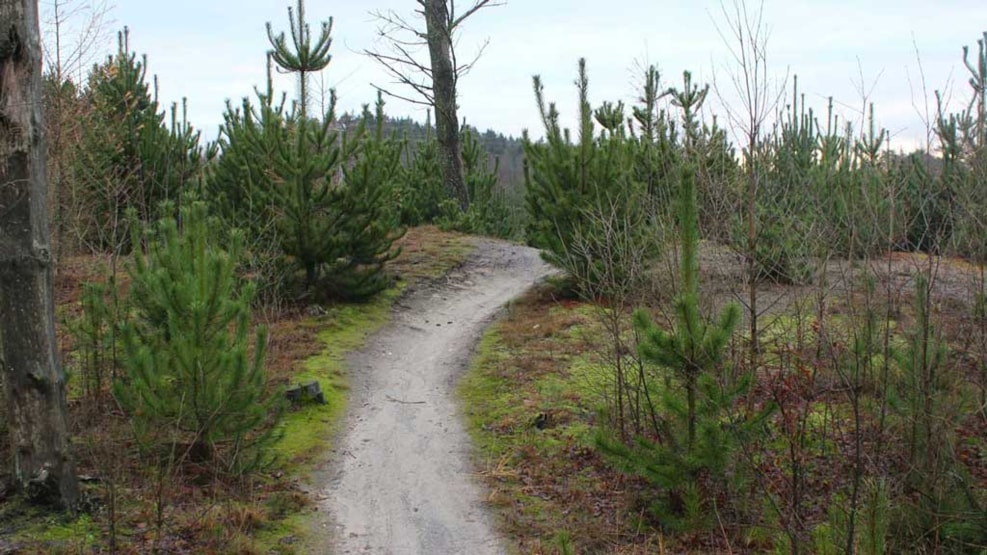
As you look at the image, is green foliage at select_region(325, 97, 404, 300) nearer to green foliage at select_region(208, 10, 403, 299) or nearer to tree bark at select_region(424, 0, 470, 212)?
green foliage at select_region(208, 10, 403, 299)

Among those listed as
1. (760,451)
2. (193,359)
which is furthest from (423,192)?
(760,451)

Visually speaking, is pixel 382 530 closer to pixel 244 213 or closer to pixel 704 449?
pixel 704 449

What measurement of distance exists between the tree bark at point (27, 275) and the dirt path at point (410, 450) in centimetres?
245

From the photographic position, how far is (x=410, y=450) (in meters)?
9.62

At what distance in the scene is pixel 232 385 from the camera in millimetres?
7574

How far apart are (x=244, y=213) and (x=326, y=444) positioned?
18.9 feet

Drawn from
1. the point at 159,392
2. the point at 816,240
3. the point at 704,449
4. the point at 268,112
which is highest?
the point at 268,112

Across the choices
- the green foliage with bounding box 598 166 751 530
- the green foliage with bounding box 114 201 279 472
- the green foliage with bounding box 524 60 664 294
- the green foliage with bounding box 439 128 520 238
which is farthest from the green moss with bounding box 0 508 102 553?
the green foliage with bounding box 439 128 520 238

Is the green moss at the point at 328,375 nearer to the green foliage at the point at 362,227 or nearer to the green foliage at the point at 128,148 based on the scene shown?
the green foliage at the point at 362,227

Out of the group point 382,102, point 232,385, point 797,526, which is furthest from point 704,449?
point 382,102

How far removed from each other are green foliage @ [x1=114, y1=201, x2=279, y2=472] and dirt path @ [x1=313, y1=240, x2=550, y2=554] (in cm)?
121

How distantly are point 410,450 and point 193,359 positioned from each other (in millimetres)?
3110

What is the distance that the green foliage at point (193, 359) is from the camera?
7371 mm

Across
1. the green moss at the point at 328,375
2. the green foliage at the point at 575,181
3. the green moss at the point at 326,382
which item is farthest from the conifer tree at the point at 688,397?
the green foliage at the point at 575,181
